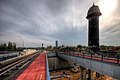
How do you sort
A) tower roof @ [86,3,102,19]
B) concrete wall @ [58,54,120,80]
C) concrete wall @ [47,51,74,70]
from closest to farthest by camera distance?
concrete wall @ [58,54,120,80] < tower roof @ [86,3,102,19] < concrete wall @ [47,51,74,70]

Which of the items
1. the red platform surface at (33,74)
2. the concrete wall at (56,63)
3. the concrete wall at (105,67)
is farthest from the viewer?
the concrete wall at (56,63)

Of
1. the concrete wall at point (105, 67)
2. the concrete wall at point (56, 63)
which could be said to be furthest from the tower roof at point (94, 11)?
the concrete wall at point (56, 63)

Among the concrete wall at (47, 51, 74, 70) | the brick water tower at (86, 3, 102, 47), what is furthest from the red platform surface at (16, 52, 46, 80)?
the concrete wall at (47, 51, 74, 70)

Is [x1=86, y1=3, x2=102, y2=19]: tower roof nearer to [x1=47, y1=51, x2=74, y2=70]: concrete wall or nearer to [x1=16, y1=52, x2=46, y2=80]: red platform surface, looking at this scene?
[x1=47, y1=51, x2=74, y2=70]: concrete wall

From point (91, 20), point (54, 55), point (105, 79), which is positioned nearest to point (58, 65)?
point (54, 55)

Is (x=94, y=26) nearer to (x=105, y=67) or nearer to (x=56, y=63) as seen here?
(x=105, y=67)

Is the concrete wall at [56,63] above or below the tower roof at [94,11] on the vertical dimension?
below

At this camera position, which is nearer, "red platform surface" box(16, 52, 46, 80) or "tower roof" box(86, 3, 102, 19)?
"red platform surface" box(16, 52, 46, 80)

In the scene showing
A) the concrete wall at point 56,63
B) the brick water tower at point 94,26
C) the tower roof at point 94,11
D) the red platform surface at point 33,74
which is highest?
the tower roof at point 94,11

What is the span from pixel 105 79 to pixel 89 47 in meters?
9.02

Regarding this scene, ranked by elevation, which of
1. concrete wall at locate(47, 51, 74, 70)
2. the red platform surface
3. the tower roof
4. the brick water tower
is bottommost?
concrete wall at locate(47, 51, 74, 70)

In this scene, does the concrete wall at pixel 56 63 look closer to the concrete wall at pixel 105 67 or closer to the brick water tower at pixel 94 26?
the brick water tower at pixel 94 26

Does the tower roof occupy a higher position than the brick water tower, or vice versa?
the tower roof

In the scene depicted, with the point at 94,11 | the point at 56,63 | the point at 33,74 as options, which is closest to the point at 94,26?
the point at 94,11
